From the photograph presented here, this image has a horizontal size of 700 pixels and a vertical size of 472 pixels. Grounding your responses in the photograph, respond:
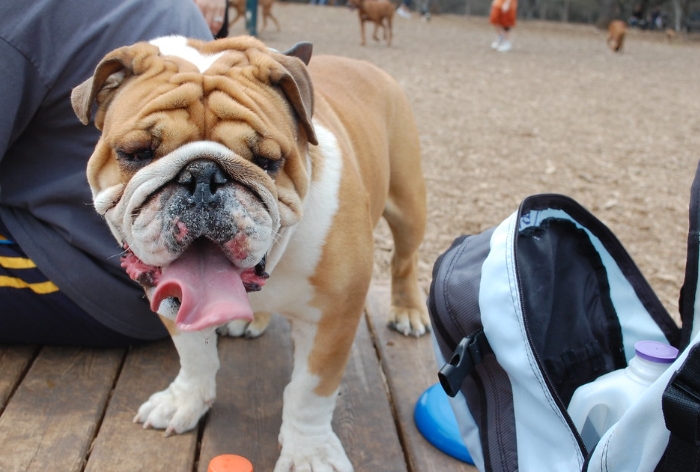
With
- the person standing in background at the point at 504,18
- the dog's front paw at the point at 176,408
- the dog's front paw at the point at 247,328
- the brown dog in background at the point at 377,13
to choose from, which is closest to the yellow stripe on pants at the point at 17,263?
the dog's front paw at the point at 176,408

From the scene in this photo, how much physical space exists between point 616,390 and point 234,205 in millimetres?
1110

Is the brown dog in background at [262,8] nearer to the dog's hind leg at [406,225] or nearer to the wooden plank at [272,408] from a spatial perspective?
the dog's hind leg at [406,225]

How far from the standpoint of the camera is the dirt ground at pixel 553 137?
4.77 m

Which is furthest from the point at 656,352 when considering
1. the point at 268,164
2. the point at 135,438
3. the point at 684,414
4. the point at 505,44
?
the point at 505,44

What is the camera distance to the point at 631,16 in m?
31.8

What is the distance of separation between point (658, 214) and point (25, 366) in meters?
4.16

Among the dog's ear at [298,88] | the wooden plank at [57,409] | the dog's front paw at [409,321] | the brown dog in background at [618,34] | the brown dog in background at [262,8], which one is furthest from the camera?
the brown dog in background at [618,34]

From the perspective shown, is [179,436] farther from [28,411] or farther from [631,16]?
[631,16]

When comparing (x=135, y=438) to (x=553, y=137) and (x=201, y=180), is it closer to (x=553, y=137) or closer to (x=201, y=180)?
(x=201, y=180)

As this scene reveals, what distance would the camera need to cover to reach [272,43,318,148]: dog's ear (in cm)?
188

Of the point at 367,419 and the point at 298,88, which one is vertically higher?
the point at 298,88

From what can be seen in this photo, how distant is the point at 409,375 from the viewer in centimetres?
272

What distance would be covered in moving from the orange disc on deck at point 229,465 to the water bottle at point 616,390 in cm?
88

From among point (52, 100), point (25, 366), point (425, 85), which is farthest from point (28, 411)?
point (425, 85)
